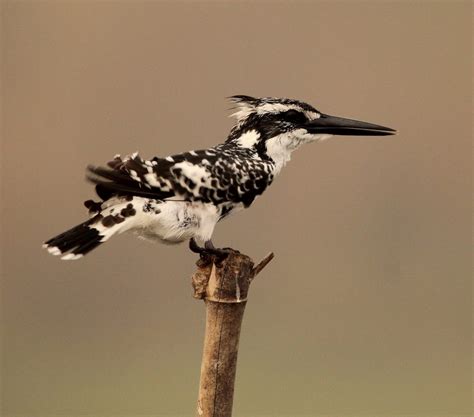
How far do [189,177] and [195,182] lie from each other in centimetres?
3

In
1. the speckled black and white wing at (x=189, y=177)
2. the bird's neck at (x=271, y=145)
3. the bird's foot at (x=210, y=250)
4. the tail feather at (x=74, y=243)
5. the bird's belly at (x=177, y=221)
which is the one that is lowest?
the tail feather at (x=74, y=243)

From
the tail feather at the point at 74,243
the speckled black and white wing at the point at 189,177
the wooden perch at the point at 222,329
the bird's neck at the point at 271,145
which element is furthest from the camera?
the bird's neck at the point at 271,145

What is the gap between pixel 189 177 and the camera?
3.21m

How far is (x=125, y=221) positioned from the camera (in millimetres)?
3129

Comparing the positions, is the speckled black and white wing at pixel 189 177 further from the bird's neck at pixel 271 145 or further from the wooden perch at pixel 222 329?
the wooden perch at pixel 222 329

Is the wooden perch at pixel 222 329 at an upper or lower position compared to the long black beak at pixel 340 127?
lower

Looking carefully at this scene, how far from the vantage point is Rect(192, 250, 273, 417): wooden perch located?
3.28 metres

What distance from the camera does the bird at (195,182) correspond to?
312cm

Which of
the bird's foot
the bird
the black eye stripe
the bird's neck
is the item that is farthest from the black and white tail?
the black eye stripe

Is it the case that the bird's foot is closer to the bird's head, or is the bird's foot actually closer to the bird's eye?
the bird's head

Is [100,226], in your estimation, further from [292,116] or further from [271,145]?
[292,116]

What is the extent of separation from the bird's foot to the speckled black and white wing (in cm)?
19

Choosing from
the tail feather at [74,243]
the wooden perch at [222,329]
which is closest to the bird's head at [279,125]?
the wooden perch at [222,329]

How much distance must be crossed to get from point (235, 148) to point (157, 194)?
1.71 feet
